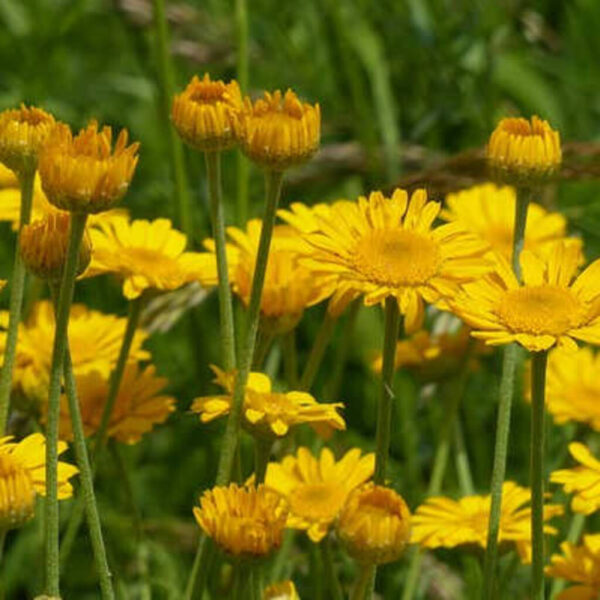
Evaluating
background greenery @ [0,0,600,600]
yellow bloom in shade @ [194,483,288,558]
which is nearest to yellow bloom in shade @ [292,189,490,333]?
yellow bloom in shade @ [194,483,288,558]

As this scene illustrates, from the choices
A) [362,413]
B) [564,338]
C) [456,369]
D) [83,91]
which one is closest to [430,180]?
[456,369]

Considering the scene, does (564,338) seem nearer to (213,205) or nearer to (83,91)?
(213,205)

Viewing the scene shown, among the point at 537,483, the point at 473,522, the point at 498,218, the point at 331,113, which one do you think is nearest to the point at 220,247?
the point at 537,483

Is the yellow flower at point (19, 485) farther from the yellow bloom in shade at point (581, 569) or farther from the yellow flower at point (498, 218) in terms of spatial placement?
the yellow flower at point (498, 218)

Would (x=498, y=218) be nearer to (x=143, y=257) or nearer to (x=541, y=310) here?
(x=143, y=257)

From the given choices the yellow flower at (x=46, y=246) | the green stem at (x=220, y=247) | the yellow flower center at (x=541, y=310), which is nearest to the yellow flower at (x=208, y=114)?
the green stem at (x=220, y=247)
